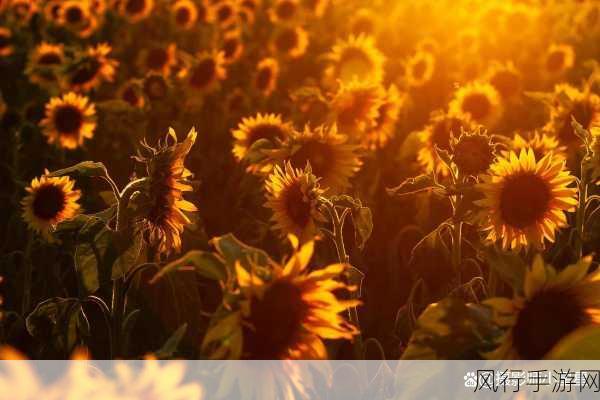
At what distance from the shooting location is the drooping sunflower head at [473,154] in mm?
2293

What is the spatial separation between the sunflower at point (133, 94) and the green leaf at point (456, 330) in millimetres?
4080

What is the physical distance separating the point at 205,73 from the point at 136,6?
2.90 m

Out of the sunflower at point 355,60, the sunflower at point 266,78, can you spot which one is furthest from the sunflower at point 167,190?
the sunflower at point 266,78

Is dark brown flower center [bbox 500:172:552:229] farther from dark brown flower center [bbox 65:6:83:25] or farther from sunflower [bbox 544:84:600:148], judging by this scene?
dark brown flower center [bbox 65:6:83:25]

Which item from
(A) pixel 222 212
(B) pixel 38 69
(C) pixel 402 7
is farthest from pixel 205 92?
(C) pixel 402 7

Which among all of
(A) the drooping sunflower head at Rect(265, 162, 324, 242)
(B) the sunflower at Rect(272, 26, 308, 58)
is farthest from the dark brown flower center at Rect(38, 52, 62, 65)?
(A) the drooping sunflower head at Rect(265, 162, 324, 242)

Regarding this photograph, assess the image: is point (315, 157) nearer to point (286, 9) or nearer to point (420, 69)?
point (420, 69)

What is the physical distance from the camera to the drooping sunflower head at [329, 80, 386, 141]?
3.96 m

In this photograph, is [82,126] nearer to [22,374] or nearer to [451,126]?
[451,126]

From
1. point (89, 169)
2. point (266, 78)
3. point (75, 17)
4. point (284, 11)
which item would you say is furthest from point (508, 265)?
point (284, 11)

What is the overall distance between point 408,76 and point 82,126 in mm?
2985

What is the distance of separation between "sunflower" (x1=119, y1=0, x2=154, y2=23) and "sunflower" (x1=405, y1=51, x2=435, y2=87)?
329 centimetres

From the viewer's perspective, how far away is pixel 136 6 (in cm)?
865

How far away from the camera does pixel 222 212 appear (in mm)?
4094
